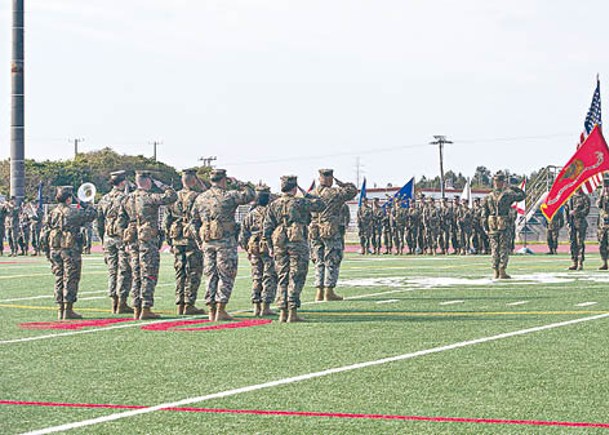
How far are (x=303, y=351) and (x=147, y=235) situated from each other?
15.8 ft

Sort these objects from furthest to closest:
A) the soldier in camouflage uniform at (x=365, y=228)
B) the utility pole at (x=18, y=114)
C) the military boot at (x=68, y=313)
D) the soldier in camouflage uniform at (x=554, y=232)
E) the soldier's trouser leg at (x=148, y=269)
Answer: the utility pole at (x=18, y=114) → the soldier in camouflage uniform at (x=365, y=228) → the soldier in camouflage uniform at (x=554, y=232) → the military boot at (x=68, y=313) → the soldier's trouser leg at (x=148, y=269)

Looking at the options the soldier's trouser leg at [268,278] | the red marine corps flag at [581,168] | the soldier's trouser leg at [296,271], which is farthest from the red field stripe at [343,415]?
the red marine corps flag at [581,168]

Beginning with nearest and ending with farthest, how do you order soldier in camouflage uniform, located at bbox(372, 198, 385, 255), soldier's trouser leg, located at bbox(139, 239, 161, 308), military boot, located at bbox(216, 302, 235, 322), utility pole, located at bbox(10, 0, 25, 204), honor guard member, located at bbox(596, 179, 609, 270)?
military boot, located at bbox(216, 302, 235, 322), soldier's trouser leg, located at bbox(139, 239, 161, 308), honor guard member, located at bbox(596, 179, 609, 270), soldier in camouflage uniform, located at bbox(372, 198, 385, 255), utility pole, located at bbox(10, 0, 25, 204)

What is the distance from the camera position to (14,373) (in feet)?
32.8

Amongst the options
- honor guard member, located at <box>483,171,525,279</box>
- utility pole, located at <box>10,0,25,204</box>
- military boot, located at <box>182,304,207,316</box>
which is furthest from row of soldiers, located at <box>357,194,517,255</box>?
military boot, located at <box>182,304,207,316</box>

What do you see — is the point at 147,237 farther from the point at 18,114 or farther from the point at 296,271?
the point at 18,114

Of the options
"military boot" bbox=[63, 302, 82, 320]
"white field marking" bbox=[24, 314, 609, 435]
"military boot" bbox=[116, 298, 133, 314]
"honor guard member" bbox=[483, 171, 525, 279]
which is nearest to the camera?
"white field marking" bbox=[24, 314, 609, 435]

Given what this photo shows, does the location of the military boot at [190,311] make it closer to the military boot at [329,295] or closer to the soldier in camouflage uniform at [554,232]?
the military boot at [329,295]

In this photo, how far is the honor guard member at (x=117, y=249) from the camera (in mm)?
15766

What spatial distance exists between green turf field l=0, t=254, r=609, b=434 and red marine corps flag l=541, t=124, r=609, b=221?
7942 mm

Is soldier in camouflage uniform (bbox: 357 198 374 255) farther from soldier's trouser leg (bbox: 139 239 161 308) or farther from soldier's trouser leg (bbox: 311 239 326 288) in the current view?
soldier's trouser leg (bbox: 139 239 161 308)

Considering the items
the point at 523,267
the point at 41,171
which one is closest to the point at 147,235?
the point at 523,267

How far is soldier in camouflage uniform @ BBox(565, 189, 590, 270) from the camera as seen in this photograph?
25.8 m

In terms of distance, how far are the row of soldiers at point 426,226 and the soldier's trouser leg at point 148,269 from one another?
24.3 metres
